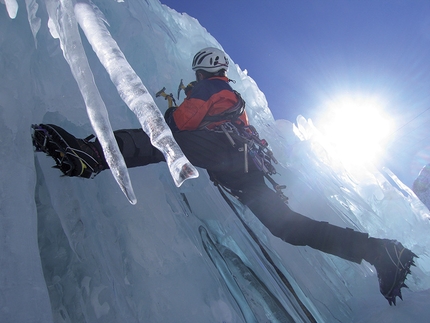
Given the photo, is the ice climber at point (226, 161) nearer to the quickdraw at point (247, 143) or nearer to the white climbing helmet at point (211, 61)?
the quickdraw at point (247, 143)

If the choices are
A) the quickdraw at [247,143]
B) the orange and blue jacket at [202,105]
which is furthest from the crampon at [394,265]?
the orange and blue jacket at [202,105]

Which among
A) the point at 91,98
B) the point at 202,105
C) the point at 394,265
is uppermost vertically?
the point at 202,105

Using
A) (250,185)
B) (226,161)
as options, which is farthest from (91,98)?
(250,185)

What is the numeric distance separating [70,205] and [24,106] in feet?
2.09

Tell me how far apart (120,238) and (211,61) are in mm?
1987

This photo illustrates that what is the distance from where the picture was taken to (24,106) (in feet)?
4.97

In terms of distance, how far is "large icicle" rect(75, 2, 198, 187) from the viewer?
867mm

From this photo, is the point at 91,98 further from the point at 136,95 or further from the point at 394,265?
the point at 394,265

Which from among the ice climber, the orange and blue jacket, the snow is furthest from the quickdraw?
the snow

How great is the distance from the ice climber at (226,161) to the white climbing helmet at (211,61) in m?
0.44

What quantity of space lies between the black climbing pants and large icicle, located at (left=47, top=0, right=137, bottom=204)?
2.08 ft

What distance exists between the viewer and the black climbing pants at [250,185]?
5.93 ft

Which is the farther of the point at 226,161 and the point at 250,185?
the point at 250,185

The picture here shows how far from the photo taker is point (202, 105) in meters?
2.12
